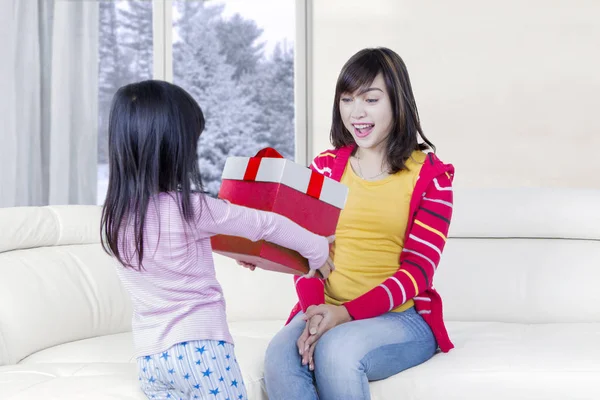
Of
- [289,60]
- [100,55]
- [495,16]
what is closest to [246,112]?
[289,60]

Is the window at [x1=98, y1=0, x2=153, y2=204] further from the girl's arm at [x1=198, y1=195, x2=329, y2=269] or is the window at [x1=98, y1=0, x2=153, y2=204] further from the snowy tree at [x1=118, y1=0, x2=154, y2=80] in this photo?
the girl's arm at [x1=198, y1=195, x2=329, y2=269]

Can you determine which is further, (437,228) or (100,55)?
(100,55)

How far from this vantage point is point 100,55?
3506 millimetres

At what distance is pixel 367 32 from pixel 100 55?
4.19 ft

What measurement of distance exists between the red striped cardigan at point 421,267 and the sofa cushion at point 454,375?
10 cm

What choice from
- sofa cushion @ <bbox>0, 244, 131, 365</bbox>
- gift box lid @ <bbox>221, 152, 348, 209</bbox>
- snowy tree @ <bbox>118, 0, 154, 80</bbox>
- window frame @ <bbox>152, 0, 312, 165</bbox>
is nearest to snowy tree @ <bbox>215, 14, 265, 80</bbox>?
window frame @ <bbox>152, 0, 312, 165</bbox>

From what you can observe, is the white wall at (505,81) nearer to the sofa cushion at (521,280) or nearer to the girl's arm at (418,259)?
the sofa cushion at (521,280)

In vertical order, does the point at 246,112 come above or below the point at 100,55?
below

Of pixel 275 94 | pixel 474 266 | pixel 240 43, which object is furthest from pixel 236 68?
pixel 474 266

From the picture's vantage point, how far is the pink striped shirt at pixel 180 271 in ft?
4.03

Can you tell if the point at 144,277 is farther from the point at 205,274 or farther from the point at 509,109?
the point at 509,109

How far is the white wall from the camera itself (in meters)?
2.76

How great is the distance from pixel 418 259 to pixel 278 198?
0.37 metres

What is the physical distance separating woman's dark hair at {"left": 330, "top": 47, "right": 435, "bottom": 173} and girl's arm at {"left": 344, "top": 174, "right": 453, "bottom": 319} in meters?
0.10
